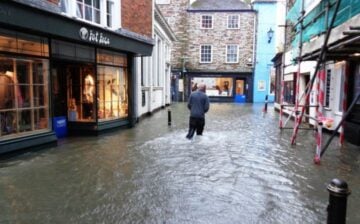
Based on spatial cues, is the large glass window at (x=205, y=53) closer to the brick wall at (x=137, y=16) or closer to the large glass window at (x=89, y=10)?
the brick wall at (x=137, y=16)

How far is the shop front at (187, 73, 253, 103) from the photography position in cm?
3222

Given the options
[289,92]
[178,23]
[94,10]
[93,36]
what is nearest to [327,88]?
[289,92]

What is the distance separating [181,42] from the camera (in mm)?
32469

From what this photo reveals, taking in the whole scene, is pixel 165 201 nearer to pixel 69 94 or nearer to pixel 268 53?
pixel 69 94

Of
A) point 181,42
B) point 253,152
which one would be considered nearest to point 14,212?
point 253,152

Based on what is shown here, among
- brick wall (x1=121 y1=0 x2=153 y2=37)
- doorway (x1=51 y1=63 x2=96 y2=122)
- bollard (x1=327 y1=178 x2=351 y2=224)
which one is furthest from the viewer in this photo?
brick wall (x1=121 y1=0 x2=153 y2=37)

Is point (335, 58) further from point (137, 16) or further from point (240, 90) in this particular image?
point (240, 90)

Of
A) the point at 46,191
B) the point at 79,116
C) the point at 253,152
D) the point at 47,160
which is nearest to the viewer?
the point at 46,191

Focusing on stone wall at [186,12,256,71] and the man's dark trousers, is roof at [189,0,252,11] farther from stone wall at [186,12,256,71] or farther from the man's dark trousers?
the man's dark trousers

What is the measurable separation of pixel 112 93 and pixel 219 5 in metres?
24.0

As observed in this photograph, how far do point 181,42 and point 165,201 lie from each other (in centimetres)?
2900

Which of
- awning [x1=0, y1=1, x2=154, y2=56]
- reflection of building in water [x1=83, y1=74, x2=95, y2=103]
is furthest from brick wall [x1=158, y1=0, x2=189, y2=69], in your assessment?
reflection of building in water [x1=83, y1=74, x2=95, y2=103]

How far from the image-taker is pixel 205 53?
107 ft

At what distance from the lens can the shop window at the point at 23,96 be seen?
23.2 ft
